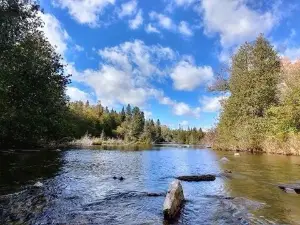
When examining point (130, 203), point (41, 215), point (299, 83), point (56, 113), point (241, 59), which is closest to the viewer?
point (41, 215)

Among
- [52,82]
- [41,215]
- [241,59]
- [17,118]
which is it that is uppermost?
[241,59]

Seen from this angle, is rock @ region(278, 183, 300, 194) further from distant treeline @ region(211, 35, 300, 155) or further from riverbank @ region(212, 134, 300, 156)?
distant treeline @ region(211, 35, 300, 155)

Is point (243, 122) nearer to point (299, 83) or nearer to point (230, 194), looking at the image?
point (299, 83)

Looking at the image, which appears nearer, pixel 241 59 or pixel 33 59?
pixel 33 59

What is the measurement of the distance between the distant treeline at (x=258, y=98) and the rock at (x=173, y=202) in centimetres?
3678

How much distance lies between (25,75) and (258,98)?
37470 mm

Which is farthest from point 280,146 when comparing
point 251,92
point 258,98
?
point 251,92

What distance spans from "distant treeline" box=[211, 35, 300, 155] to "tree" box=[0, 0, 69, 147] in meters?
30.2

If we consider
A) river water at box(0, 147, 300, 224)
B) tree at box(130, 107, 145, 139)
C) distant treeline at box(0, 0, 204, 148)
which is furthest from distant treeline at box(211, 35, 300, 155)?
tree at box(130, 107, 145, 139)

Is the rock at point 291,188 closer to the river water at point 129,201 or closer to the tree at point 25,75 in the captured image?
the river water at point 129,201

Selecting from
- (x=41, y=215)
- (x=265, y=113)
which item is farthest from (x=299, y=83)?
(x=41, y=215)

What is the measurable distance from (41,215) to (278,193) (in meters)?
9.93

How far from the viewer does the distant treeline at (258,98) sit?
153 ft

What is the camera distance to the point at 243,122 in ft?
171
